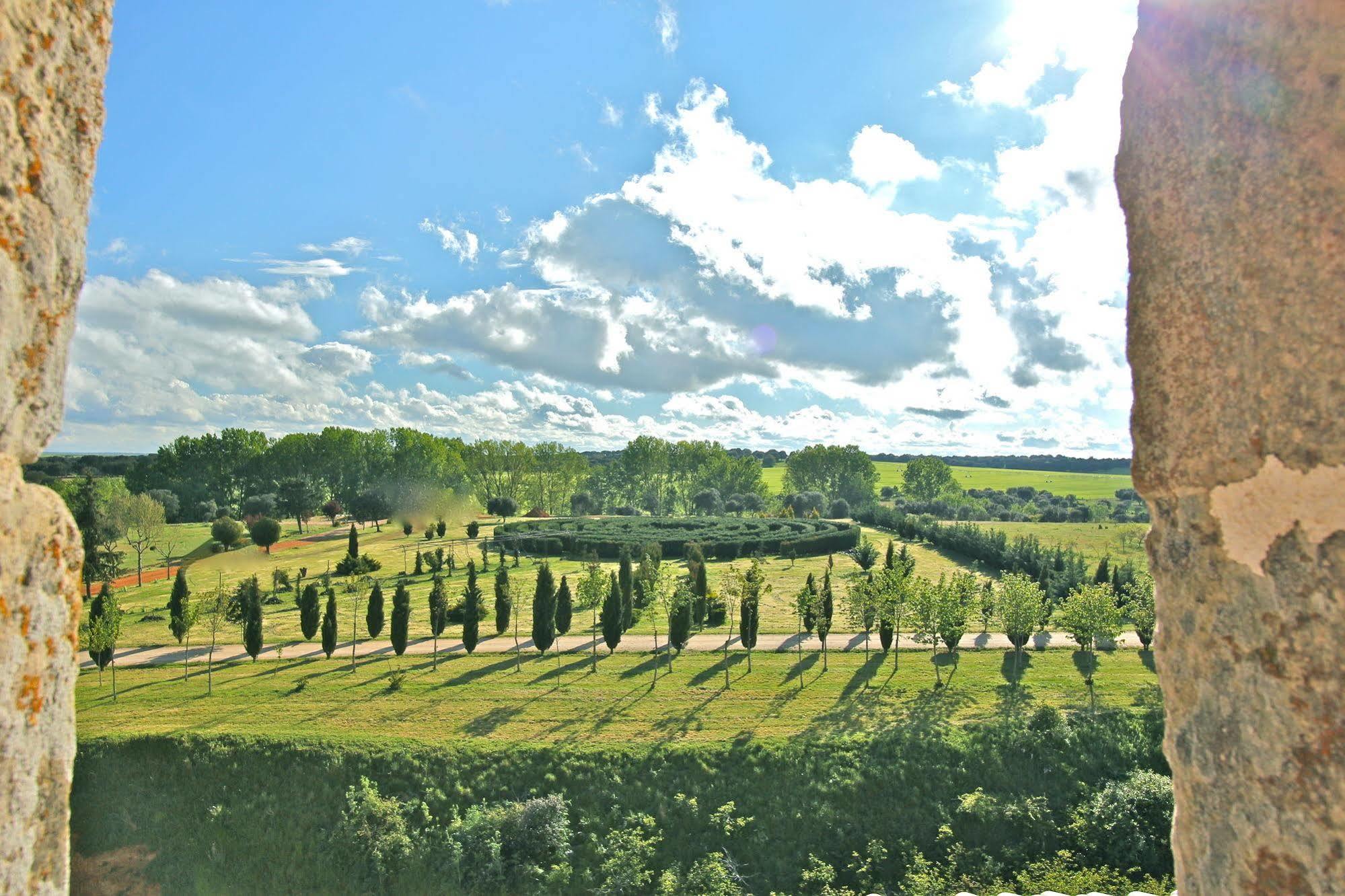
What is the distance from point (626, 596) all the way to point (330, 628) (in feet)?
36.2

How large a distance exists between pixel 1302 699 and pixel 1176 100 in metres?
1.25

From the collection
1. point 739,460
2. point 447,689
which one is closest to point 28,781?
point 447,689

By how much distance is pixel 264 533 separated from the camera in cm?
4366

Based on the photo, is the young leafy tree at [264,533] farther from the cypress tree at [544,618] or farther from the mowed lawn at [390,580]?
the cypress tree at [544,618]

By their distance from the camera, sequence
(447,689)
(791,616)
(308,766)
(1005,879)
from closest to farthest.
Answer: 1. (1005,879)
2. (308,766)
3. (447,689)
4. (791,616)

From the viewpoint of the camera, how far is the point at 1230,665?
1.43m

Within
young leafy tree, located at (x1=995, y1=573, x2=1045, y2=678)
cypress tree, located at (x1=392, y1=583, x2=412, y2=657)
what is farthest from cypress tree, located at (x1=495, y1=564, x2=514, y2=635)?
young leafy tree, located at (x1=995, y1=573, x2=1045, y2=678)

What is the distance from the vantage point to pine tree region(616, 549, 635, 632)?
95.0 ft

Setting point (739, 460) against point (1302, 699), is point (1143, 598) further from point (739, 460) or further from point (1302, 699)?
point (739, 460)

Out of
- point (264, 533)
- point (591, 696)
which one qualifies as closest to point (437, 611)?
point (591, 696)

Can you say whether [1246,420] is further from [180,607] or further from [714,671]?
[180,607]

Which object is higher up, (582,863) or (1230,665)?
(1230,665)

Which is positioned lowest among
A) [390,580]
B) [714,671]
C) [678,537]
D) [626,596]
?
[714,671]

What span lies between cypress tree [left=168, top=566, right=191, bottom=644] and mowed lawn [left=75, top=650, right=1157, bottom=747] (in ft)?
5.88
